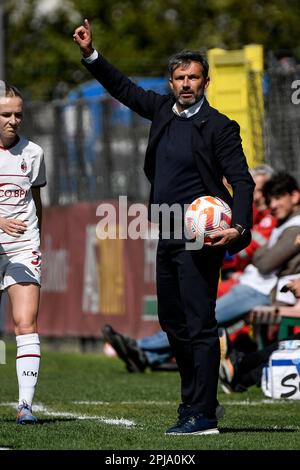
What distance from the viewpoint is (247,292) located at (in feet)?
41.6

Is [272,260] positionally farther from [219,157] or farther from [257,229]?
[219,157]

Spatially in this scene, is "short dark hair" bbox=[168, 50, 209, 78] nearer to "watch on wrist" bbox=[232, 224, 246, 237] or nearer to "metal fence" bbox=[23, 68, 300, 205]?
"watch on wrist" bbox=[232, 224, 246, 237]

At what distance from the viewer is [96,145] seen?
57.4 feet

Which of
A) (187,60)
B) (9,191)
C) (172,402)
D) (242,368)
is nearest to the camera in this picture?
(187,60)

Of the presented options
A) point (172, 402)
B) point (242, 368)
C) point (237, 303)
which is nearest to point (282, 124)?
point (237, 303)

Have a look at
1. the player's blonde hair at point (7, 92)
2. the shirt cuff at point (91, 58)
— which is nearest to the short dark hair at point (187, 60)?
the shirt cuff at point (91, 58)

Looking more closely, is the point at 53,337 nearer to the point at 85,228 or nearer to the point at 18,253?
the point at 85,228

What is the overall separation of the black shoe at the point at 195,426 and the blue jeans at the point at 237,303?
15.0 ft

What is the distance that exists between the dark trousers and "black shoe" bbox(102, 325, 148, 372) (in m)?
5.05

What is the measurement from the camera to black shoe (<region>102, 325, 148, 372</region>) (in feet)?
43.4

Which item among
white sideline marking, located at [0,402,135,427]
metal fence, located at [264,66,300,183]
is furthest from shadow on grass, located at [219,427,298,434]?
metal fence, located at [264,66,300,183]

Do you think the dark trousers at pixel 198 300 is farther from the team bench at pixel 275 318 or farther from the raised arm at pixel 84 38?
the team bench at pixel 275 318

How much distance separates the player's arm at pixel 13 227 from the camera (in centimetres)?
853

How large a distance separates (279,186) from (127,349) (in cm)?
225
